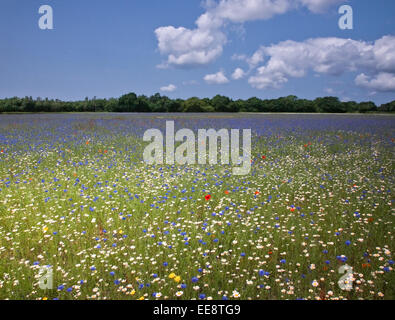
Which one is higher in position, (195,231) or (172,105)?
(172,105)

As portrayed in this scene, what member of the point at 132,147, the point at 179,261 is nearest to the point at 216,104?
the point at 132,147

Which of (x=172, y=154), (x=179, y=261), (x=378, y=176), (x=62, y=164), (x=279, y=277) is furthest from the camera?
(x=172, y=154)

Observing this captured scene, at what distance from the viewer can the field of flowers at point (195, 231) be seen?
280cm

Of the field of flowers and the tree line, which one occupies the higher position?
the tree line

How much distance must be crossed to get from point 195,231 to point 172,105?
152 feet

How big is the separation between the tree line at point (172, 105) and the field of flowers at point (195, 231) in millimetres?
40665

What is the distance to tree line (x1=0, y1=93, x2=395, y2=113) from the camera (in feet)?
138

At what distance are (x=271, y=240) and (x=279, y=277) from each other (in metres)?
0.77

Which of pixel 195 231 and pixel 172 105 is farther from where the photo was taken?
pixel 172 105

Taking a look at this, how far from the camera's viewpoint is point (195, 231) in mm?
3760

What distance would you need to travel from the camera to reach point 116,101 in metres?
47.7

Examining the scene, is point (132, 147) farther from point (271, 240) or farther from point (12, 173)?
point (271, 240)

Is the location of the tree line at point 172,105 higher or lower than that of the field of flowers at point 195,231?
higher

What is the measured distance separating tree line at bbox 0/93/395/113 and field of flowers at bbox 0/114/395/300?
40665 millimetres
